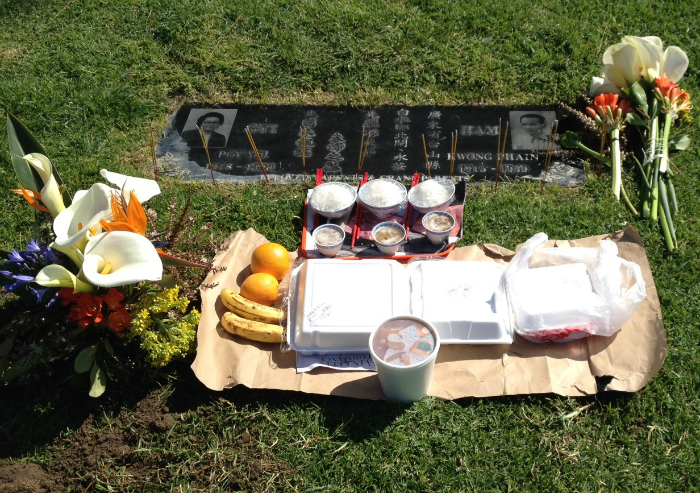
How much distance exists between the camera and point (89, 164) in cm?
453

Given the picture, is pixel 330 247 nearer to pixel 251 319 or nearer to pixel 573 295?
pixel 251 319

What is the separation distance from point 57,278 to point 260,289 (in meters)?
1.04

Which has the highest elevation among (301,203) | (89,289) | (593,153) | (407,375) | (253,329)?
(89,289)

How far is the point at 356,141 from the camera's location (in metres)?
4.70

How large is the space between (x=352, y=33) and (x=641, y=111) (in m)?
2.58

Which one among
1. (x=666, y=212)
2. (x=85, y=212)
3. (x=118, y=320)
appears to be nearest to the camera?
(x=85, y=212)

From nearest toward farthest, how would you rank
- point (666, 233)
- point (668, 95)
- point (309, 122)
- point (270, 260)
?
point (270, 260) → point (666, 233) → point (668, 95) → point (309, 122)

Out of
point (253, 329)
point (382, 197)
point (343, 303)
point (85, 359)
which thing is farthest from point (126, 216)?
point (382, 197)

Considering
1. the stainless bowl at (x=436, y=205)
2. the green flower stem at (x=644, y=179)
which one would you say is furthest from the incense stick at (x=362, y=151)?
the green flower stem at (x=644, y=179)

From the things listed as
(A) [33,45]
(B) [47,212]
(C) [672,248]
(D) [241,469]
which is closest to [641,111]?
(C) [672,248]

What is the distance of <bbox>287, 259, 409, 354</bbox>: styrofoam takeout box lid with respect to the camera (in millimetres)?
3086

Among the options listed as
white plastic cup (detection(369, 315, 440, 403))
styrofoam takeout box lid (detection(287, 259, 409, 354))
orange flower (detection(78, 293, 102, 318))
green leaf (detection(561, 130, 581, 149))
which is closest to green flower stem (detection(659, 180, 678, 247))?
green leaf (detection(561, 130, 581, 149))

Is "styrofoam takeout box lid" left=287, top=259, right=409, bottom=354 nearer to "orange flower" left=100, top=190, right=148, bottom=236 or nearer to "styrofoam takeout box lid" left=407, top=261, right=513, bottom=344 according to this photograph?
"styrofoam takeout box lid" left=407, top=261, right=513, bottom=344

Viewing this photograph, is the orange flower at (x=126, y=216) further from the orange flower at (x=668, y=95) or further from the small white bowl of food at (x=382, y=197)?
the orange flower at (x=668, y=95)
